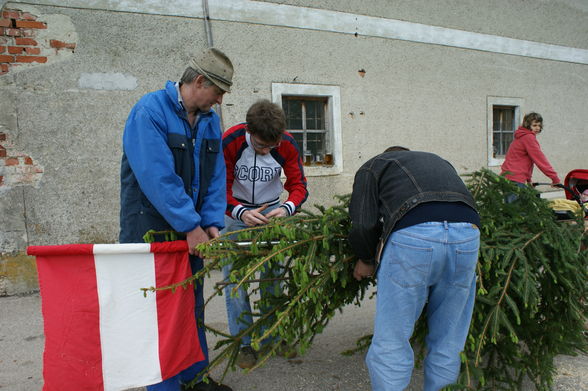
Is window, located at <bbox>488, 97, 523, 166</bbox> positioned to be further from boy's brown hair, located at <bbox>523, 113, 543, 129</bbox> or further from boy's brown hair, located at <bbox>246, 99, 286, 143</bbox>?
boy's brown hair, located at <bbox>246, 99, 286, 143</bbox>

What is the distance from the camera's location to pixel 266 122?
8.92 ft

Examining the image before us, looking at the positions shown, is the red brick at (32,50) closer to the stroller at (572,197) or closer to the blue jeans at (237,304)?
the blue jeans at (237,304)

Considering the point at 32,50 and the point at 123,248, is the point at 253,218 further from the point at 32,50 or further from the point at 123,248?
the point at 32,50

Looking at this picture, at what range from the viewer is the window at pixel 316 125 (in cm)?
636

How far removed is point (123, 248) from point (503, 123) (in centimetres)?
872

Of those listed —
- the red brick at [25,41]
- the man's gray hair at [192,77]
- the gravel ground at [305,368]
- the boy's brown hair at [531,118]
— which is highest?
the red brick at [25,41]

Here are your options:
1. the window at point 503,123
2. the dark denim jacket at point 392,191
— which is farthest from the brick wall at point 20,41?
the window at point 503,123

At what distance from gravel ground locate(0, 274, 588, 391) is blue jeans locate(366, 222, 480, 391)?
820mm

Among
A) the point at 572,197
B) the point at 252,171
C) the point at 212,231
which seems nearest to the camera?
the point at 212,231

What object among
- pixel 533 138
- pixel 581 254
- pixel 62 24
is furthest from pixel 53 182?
pixel 533 138

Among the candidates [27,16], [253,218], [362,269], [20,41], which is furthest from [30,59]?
[362,269]

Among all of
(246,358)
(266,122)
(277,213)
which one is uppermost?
(266,122)

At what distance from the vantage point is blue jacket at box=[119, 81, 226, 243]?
2086 millimetres

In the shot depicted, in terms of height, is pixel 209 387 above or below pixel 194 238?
below
